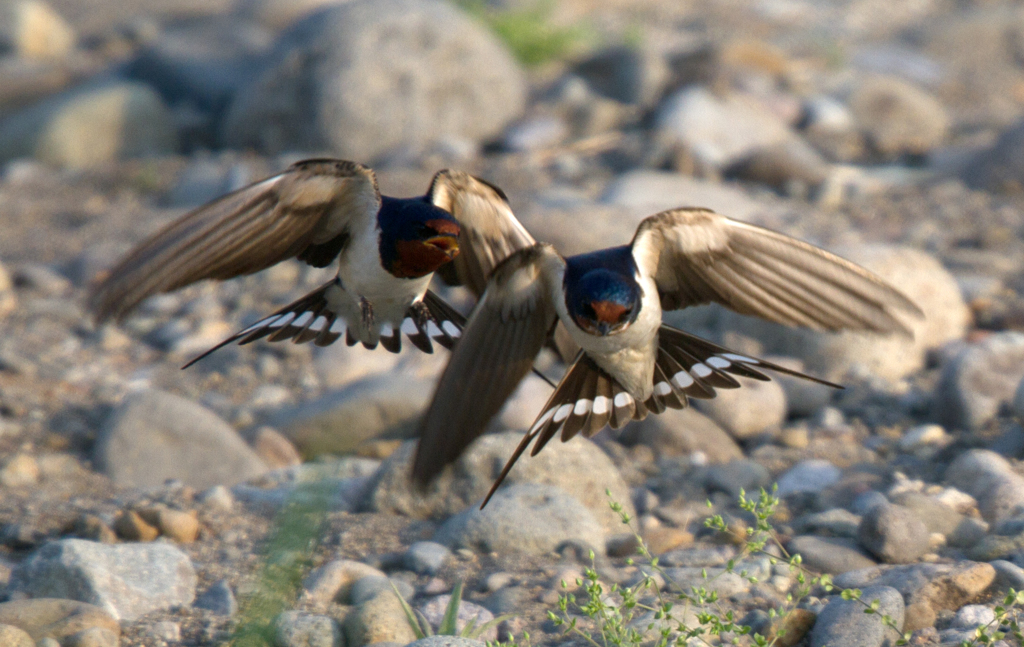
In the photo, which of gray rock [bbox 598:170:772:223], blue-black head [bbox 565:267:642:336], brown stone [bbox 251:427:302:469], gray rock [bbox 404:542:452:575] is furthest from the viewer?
gray rock [bbox 598:170:772:223]

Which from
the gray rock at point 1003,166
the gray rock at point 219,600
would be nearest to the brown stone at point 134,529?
the gray rock at point 219,600

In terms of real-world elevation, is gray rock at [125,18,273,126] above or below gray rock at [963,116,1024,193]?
below

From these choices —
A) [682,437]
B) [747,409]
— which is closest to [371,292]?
[682,437]

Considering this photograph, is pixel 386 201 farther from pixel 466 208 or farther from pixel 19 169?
pixel 19 169

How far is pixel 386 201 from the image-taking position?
2988 millimetres

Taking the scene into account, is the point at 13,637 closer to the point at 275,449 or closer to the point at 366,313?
the point at 366,313

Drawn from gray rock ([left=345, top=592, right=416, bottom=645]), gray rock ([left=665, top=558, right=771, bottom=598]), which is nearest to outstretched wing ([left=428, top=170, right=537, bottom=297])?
gray rock ([left=345, top=592, right=416, bottom=645])

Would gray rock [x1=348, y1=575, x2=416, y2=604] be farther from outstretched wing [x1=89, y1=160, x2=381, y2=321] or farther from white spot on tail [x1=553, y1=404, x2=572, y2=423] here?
outstretched wing [x1=89, y1=160, x2=381, y2=321]

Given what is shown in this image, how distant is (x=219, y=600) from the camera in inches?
123

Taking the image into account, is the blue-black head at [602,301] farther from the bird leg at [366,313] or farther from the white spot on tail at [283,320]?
the white spot on tail at [283,320]

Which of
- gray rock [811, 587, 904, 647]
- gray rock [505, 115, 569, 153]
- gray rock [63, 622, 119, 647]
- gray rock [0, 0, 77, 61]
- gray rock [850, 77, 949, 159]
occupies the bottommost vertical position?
gray rock [63, 622, 119, 647]

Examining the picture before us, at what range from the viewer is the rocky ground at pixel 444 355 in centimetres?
312

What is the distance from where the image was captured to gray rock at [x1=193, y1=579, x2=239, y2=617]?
3.07 meters

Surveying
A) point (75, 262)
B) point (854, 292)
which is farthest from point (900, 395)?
point (75, 262)
